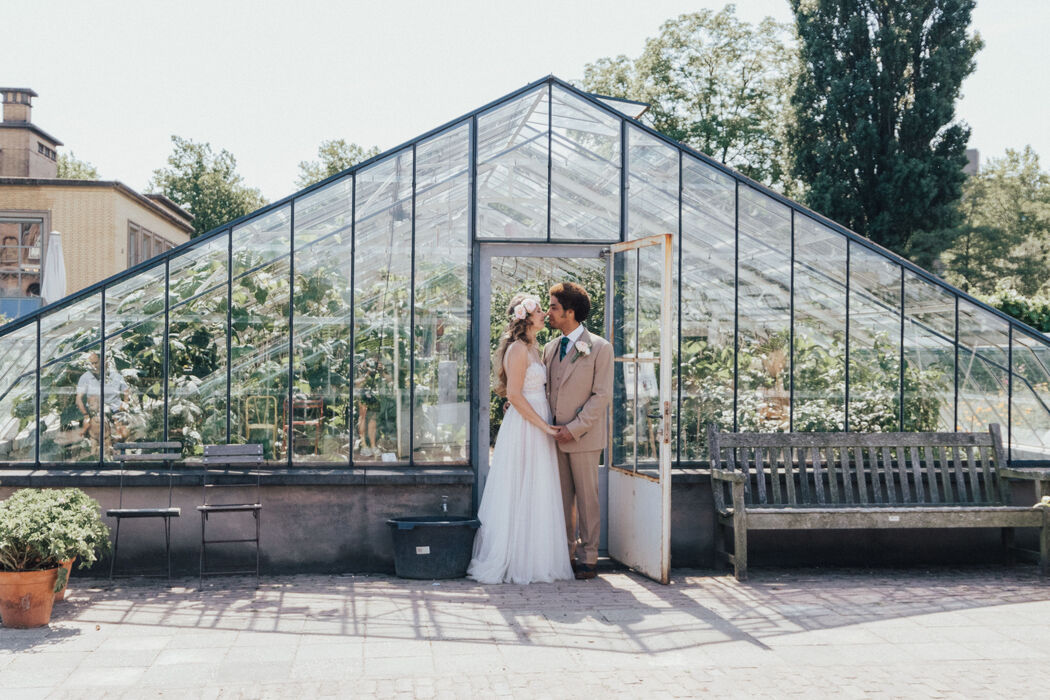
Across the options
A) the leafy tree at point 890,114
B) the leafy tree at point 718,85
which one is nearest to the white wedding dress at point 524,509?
the leafy tree at point 890,114

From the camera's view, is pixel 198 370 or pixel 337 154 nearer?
pixel 198 370

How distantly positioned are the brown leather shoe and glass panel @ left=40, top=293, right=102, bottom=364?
376cm

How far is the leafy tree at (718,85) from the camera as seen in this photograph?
32438 mm

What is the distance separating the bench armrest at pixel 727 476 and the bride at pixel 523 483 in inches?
45.1

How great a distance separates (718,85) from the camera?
33.3m

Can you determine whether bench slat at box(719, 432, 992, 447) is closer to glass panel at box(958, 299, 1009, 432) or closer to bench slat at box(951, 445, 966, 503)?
bench slat at box(951, 445, 966, 503)

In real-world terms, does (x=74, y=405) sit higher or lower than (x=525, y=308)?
lower

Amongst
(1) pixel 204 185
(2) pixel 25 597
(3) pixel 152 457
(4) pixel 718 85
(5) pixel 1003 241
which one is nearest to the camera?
(2) pixel 25 597

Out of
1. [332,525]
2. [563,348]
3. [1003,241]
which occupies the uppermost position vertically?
[1003,241]

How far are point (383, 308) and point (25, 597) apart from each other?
3.04 meters

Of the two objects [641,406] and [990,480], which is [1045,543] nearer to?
[990,480]

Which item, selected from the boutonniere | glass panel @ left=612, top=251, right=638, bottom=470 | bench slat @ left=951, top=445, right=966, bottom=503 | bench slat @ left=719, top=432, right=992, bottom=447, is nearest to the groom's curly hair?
the boutonniere

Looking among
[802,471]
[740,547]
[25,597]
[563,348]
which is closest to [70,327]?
[25,597]

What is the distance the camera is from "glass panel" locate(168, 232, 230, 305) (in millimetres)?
7133
